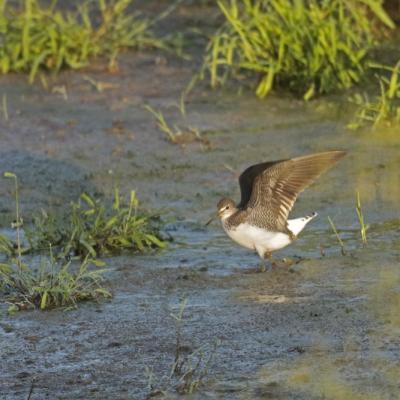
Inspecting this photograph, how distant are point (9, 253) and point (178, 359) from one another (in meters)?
2.03

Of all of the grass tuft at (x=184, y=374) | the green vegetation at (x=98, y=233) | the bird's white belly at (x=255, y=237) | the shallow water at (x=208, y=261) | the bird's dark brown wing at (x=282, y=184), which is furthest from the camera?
the green vegetation at (x=98, y=233)

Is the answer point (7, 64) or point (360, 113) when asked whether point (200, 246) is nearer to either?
point (360, 113)

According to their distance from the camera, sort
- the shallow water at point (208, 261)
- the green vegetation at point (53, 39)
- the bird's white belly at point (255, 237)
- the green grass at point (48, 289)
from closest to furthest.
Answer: the shallow water at point (208, 261) → the green grass at point (48, 289) → the bird's white belly at point (255, 237) → the green vegetation at point (53, 39)

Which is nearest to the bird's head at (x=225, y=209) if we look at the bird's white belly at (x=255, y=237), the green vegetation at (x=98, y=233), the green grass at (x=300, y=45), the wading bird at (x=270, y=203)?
the wading bird at (x=270, y=203)

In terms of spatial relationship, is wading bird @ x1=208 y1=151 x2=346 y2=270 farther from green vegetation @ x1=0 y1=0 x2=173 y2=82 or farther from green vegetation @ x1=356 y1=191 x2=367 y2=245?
green vegetation @ x1=0 y1=0 x2=173 y2=82

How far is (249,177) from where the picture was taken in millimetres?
6539

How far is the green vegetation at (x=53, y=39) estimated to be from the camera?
32.8ft

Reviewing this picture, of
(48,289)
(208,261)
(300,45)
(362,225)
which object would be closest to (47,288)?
(48,289)

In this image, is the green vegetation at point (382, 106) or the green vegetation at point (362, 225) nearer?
the green vegetation at point (362, 225)

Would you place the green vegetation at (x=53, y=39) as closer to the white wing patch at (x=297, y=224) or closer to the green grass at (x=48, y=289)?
the white wing patch at (x=297, y=224)

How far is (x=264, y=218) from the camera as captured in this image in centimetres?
653

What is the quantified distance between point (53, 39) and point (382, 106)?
2.85 meters

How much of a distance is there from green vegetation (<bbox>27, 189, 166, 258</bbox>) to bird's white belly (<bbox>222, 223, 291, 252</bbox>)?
0.57 metres

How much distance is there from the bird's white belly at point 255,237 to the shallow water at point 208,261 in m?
0.15
